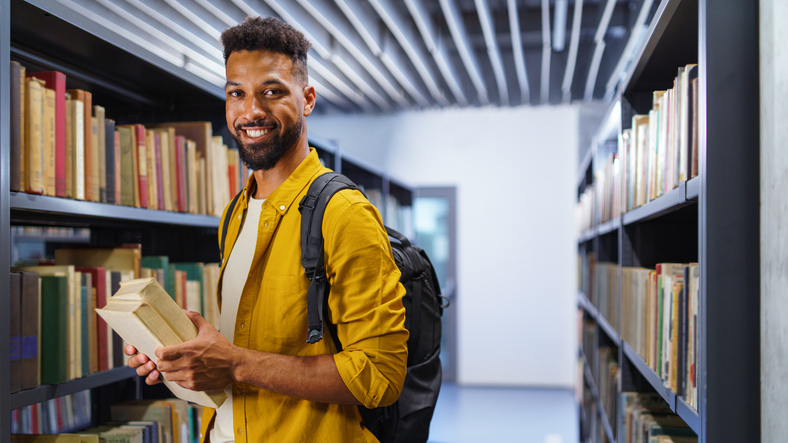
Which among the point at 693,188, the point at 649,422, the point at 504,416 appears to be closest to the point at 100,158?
the point at 693,188

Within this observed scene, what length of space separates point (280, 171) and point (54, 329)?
0.70m

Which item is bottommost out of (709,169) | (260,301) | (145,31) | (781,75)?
(260,301)

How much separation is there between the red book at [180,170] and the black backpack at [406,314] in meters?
0.61

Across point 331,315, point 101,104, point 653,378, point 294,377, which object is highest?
point 101,104

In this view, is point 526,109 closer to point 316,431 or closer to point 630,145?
point 630,145

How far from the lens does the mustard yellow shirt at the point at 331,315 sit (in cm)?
101

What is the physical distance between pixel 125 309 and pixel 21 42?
1005mm

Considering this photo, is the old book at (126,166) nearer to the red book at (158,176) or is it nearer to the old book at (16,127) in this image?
the red book at (158,176)

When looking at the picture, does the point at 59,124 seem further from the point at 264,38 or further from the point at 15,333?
the point at 264,38

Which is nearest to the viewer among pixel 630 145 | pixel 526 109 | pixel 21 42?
pixel 21 42

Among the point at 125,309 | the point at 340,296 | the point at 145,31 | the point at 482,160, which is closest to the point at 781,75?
the point at 340,296

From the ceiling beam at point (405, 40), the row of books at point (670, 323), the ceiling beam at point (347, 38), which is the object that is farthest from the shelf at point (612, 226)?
the ceiling beam at point (347, 38)

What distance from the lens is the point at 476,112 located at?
6.24 m

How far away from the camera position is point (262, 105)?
113cm
